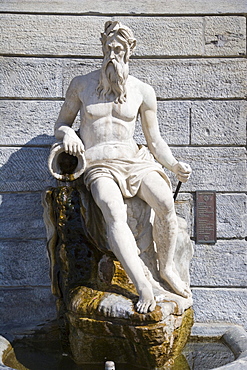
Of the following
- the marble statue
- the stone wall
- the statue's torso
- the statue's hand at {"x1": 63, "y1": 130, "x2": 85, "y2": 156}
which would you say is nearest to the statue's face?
the marble statue

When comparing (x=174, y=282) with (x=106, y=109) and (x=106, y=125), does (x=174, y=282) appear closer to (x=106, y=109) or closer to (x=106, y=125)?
(x=106, y=125)

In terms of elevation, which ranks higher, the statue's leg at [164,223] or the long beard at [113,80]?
the long beard at [113,80]

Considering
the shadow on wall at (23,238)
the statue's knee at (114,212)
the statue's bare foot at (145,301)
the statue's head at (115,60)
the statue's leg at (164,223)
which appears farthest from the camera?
the shadow on wall at (23,238)

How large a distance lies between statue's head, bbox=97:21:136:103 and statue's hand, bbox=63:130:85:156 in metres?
0.48

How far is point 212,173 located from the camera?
20.7 feet

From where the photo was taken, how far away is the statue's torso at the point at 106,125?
494cm

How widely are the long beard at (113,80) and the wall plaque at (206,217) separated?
5.53 feet

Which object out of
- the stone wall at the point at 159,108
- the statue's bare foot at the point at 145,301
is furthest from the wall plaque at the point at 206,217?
the statue's bare foot at the point at 145,301

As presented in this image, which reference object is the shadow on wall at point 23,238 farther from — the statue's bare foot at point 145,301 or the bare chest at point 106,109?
the statue's bare foot at point 145,301

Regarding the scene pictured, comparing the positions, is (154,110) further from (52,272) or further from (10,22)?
(10,22)

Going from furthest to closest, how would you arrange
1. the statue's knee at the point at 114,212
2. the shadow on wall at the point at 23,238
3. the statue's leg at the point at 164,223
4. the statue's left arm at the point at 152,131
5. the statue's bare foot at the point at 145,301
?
the shadow on wall at the point at 23,238, the statue's left arm at the point at 152,131, the statue's leg at the point at 164,223, the statue's knee at the point at 114,212, the statue's bare foot at the point at 145,301

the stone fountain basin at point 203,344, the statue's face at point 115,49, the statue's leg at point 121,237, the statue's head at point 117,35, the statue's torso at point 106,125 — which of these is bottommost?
the stone fountain basin at point 203,344

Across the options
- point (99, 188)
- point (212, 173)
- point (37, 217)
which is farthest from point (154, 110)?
point (37, 217)

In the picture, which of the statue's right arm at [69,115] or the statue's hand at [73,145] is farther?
the statue's right arm at [69,115]
